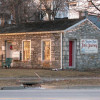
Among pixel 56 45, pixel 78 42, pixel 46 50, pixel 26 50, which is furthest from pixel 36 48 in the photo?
pixel 78 42

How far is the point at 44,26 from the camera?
26906 mm

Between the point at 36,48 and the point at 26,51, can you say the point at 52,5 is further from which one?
the point at 36,48

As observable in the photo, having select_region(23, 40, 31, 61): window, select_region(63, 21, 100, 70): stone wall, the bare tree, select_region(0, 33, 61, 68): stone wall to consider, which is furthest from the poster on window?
the bare tree

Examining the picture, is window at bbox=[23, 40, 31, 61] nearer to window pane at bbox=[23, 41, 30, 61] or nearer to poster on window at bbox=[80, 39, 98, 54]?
window pane at bbox=[23, 41, 30, 61]

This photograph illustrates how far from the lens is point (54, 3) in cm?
3884

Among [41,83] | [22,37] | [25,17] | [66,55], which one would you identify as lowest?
[41,83]

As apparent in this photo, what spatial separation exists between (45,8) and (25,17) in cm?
378

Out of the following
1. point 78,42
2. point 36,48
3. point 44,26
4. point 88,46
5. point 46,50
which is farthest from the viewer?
point 44,26

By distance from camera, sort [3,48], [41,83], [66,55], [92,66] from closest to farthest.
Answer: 1. [41,83]
2. [66,55]
3. [92,66]
4. [3,48]

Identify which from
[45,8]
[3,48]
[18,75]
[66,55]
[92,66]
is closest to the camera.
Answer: [18,75]

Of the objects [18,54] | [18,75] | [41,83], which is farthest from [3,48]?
[41,83]

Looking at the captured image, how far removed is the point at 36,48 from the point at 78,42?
3.69 m

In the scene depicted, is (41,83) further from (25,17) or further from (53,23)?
(25,17)

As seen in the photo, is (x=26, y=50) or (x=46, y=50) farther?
(x=26, y=50)
